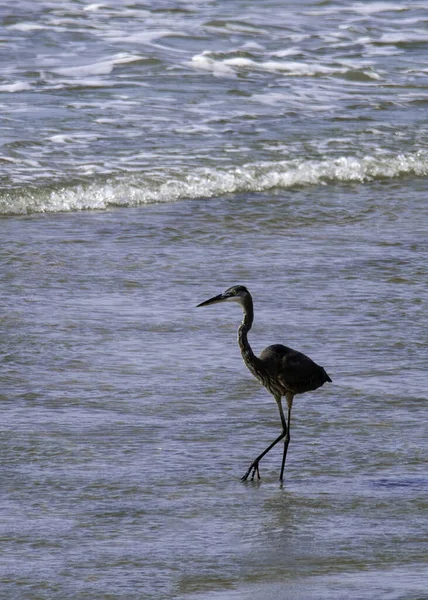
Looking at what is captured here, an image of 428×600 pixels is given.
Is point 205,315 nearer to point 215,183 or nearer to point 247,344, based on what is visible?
point 247,344

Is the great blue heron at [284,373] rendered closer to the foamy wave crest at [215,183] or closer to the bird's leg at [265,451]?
the bird's leg at [265,451]

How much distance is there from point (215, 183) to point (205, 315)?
11.4ft

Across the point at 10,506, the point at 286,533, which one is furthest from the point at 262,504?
the point at 10,506

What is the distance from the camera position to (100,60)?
49.8 feet

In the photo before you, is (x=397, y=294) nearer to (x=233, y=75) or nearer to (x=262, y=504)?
(x=262, y=504)

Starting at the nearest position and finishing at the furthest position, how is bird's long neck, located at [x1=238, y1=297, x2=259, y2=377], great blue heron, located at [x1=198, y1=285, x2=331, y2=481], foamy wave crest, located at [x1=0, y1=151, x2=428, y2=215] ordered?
1. great blue heron, located at [x1=198, y1=285, x2=331, y2=481]
2. bird's long neck, located at [x1=238, y1=297, x2=259, y2=377]
3. foamy wave crest, located at [x1=0, y1=151, x2=428, y2=215]

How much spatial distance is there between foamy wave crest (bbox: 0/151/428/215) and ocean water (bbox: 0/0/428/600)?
0.02m

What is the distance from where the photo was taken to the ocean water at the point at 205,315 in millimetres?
4512

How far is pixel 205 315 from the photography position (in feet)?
24.4

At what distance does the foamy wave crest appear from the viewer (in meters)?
10.1

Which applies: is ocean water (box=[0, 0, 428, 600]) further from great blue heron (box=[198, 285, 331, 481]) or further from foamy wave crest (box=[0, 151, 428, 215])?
great blue heron (box=[198, 285, 331, 481])

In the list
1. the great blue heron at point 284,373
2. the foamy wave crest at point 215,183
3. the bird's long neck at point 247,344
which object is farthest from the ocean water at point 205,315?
Result: the bird's long neck at point 247,344

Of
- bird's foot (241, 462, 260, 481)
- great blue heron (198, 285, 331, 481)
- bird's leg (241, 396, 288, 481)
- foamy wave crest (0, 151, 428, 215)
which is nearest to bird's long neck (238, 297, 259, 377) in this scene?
great blue heron (198, 285, 331, 481)

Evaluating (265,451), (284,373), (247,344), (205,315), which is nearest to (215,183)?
(205,315)
